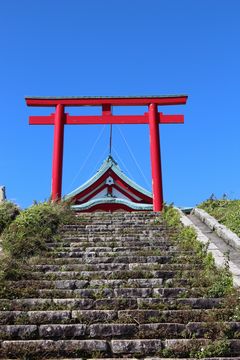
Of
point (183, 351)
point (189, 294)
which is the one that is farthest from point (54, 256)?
point (183, 351)

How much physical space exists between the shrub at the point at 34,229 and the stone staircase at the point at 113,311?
1.26 feet

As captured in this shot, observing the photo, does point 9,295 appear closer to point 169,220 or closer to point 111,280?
point 111,280

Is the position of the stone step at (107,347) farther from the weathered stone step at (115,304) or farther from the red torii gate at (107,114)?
the red torii gate at (107,114)

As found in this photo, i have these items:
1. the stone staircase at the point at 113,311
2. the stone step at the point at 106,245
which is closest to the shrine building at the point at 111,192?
the stone step at the point at 106,245

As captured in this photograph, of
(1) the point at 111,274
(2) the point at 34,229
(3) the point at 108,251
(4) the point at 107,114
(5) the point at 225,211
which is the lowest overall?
(1) the point at 111,274

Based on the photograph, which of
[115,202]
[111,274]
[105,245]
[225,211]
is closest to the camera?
[111,274]

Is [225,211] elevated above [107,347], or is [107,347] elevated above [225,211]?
[225,211]

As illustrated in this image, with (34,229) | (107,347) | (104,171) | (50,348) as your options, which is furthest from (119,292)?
(104,171)

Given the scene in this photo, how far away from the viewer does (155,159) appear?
14.6m

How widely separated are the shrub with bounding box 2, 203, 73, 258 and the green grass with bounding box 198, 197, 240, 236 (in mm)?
3388

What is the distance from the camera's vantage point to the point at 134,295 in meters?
5.82

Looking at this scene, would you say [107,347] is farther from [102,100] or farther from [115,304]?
[102,100]

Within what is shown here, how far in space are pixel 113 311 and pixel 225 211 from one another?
644 centimetres

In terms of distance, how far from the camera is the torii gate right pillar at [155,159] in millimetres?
14227
